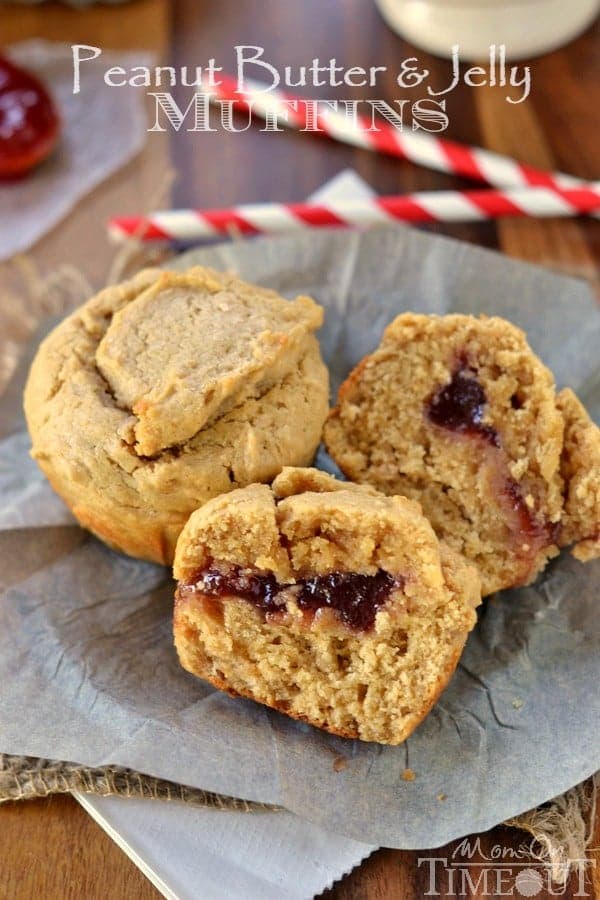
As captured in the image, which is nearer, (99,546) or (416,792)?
(416,792)

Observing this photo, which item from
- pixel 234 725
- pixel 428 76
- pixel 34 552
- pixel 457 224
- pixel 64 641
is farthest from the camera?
pixel 428 76

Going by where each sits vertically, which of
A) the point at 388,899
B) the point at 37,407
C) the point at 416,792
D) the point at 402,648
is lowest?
the point at 388,899

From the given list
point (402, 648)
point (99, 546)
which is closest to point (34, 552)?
point (99, 546)

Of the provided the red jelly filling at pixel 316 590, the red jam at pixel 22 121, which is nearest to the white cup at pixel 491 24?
the red jam at pixel 22 121

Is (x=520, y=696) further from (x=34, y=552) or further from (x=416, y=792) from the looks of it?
(x=34, y=552)

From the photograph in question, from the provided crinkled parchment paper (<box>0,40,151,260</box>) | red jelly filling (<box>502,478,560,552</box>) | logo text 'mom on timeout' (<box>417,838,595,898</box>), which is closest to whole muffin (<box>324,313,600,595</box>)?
red jelly filling (<box>502,478,560,552</box>)

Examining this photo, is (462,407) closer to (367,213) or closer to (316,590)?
(316,590)
